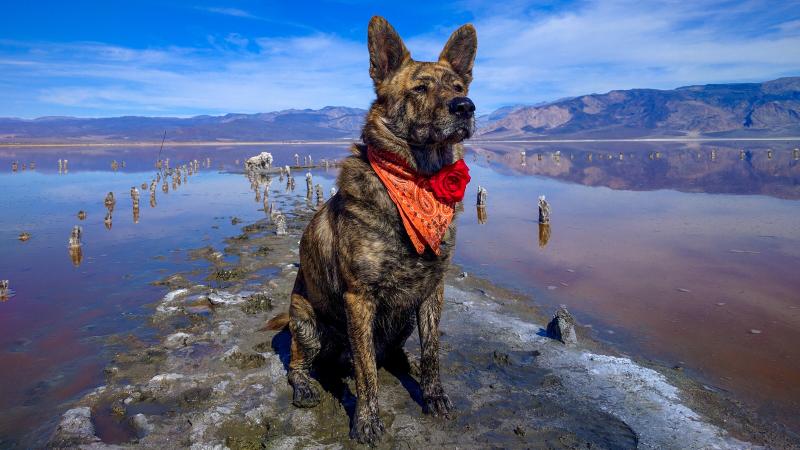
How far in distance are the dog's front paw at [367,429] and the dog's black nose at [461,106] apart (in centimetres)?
314

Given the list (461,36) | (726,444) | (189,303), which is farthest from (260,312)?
(726,444)

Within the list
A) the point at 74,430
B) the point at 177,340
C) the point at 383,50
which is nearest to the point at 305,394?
the point at 74,430

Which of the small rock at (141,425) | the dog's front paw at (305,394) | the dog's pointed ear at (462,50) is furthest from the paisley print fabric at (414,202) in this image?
the small rock at (141,425)

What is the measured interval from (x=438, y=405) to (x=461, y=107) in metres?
3.21

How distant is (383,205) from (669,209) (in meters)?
23.3

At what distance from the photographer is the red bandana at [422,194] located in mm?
4473

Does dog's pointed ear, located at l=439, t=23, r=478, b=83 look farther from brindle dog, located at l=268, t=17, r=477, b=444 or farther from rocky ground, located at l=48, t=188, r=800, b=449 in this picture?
rocky ground, located at l=48, t=188, r=800, b=449

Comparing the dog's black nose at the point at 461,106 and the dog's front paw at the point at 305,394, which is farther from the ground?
the dog's black nose at the point at 461,106

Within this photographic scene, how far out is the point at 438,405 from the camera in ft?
17.0

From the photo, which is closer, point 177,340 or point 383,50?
point 383,50

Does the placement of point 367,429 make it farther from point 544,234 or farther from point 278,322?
point 544,234

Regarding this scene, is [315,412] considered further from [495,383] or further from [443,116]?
[443,116]

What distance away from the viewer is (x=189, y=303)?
936cm

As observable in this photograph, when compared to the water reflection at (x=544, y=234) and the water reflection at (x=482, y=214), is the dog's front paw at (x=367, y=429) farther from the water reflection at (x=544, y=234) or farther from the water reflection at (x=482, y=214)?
the water reflection at (x=482, y=214)
